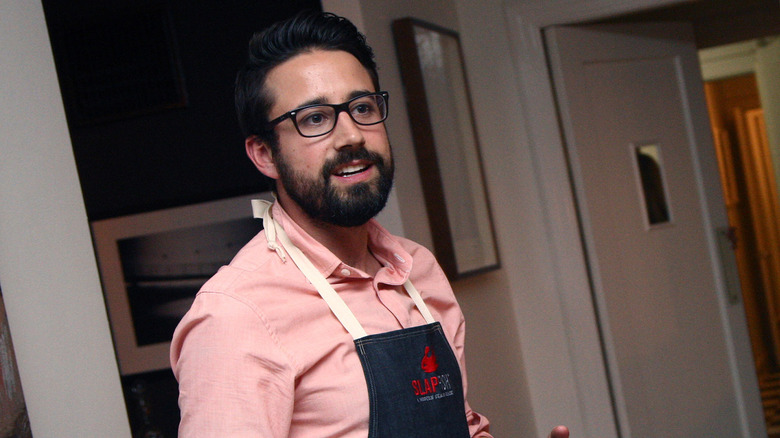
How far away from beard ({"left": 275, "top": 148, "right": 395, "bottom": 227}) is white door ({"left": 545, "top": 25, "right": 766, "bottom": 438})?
6.21 feet

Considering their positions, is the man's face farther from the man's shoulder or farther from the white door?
the white door

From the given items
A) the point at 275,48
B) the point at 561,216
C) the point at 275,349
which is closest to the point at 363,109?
the point at 275,48

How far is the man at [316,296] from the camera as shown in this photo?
1.16 m

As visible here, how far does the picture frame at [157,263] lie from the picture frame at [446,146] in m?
0.59

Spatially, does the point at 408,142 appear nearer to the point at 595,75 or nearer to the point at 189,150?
the point at 189,150

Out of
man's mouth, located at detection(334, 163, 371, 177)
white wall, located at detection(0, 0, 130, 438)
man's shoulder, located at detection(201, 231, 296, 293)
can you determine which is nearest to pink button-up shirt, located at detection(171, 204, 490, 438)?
man's shoulder, located at detection(201, 231, 296, 293)

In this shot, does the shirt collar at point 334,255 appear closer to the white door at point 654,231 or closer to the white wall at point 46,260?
the white wall at point 46,260

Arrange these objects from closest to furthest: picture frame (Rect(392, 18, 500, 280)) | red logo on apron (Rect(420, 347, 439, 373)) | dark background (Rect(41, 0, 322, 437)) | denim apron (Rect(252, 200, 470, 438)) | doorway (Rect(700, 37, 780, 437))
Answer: denim apron (Rect(252, 200, 470, 438)) → red logo on apron (Rect(420, 347, 439, 373)) → picture frame (Rect(392, 18, 500, 280)) → dark background (Rect(41, 0, 322, 437)) → doorway (Rect(700, 37, 780, 437))

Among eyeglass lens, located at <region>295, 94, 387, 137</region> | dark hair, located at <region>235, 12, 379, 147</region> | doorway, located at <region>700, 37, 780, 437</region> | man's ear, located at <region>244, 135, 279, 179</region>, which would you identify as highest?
dark hair, located at <region>235, 12, 379, 147</region>

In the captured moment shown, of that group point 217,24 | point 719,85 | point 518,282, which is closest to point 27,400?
point 217,24

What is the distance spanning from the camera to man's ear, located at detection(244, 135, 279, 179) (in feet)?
4.79

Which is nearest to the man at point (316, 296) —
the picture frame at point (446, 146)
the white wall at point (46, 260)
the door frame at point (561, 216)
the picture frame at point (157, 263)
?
the white wall at point (46, 260)

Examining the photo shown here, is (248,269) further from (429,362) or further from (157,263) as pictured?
(157,263)

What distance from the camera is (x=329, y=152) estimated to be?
1352mm
